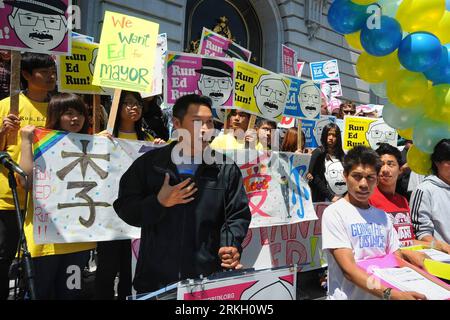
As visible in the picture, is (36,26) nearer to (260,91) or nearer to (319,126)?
(260,91)

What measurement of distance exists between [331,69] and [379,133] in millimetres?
4619

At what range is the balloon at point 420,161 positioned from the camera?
3482 millimetres

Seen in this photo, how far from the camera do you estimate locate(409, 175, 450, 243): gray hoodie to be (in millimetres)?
2982

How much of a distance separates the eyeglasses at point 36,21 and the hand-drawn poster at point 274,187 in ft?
6.36

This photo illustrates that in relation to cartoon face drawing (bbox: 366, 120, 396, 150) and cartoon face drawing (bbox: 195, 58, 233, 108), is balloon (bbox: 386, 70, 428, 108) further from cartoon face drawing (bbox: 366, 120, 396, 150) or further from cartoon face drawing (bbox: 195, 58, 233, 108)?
cartoon face drawing (bbox: 366, 120, 396, 150)

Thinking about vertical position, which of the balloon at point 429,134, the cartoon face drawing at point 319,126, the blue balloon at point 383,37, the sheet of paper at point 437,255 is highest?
the blue balloon at point 383,37

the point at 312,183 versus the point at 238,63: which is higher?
the point at 238,63

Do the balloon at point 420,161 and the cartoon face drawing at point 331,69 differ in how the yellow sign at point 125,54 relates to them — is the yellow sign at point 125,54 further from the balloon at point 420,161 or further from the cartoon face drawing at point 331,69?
the cartoon face drawing at point 331,69

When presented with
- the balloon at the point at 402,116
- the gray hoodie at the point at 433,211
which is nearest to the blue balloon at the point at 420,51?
the balloon at the point at 402,116

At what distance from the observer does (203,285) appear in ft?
5.56
